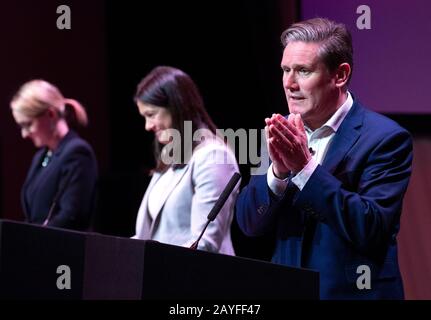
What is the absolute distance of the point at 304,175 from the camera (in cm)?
235

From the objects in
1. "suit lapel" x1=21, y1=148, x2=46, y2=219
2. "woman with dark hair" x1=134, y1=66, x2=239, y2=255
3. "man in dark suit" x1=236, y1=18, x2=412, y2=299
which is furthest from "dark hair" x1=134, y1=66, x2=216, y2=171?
"suit lapel" x1=21, y1=148, x2=46, y2=219

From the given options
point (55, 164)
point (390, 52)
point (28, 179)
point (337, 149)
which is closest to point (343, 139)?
point (337, 149)

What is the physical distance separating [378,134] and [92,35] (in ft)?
11.3

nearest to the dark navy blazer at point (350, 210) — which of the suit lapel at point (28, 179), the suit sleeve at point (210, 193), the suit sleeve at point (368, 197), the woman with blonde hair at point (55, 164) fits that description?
the suit sleeve at point (368, 197)

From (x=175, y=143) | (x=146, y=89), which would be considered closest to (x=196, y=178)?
(x=175, y=143)

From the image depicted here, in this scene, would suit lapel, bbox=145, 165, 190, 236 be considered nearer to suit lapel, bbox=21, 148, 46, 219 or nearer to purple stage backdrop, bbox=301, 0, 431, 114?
purple stage backdrop, bbox=301, 0, 431, 114

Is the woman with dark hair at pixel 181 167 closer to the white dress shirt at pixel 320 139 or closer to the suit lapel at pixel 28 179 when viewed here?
the white dress shirt at pixel 320 139

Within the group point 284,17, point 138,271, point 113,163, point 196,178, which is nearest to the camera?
point 138,271

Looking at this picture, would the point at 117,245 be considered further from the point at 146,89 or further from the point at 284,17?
the point at 284,17

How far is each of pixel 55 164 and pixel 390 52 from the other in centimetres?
175

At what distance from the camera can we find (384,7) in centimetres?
338

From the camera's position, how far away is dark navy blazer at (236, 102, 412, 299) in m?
2.32

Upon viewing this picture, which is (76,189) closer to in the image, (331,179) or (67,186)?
(67,186)

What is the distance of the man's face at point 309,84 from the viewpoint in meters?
2.49
